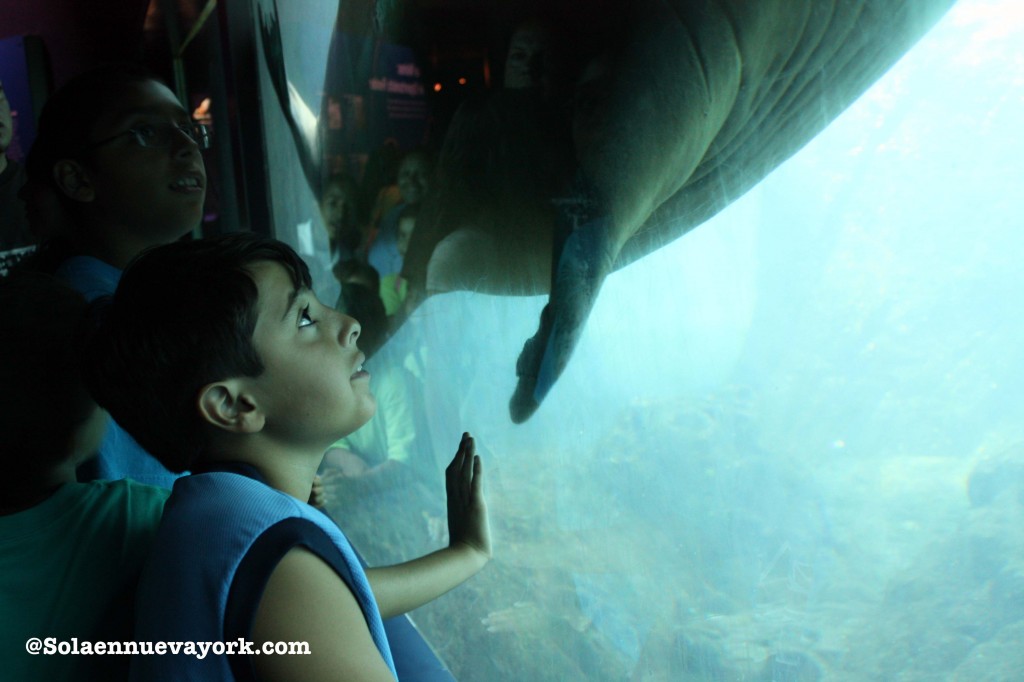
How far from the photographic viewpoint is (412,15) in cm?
115

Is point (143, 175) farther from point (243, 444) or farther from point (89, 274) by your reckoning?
point (243, 444)

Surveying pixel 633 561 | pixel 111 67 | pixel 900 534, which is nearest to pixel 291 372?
pixel 633 561

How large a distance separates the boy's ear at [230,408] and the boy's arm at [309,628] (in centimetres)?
17

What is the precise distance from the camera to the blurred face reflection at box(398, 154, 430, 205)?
1206 millimetres

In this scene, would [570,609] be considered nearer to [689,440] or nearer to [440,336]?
[689,440]

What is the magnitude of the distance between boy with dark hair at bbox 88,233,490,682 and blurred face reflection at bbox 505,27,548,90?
0.33m

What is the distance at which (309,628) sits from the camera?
52 cm

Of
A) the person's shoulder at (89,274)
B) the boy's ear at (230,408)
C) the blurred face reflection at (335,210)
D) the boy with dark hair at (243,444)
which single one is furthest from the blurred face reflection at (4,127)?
the boy's ear at (230,408)

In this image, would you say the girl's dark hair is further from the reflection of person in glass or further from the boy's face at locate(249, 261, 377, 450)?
the boy's face at locate(249, 261, 377, 450)

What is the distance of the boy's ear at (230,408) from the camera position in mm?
657

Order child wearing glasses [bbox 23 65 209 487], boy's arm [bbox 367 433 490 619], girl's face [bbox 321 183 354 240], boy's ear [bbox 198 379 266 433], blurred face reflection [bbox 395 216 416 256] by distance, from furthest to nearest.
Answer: girl's face [bbox 321 183 354 240] → blurred face reflection [bbox 395 216 416 256] → child wearing glasses [bbox 23 65 209 487] → boy's arm [bbox 367 433 490 619] → boy's ear [bbox 198 379 266 433]

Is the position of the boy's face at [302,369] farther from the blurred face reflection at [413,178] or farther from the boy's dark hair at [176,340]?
the blurred face reflection at [413,178]

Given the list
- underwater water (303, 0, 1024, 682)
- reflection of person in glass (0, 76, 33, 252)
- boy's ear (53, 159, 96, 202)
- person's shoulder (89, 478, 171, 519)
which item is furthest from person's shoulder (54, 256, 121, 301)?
reflection of person in glass (0, 76, 33, 252)

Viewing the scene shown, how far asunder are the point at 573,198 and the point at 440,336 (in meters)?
0.48
